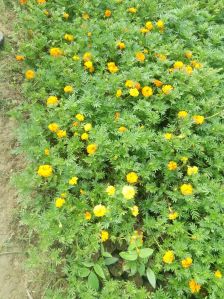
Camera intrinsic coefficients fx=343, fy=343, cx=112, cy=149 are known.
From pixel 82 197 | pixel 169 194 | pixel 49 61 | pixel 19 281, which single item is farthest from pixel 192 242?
pixel 49 61

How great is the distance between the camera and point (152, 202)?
2863mm

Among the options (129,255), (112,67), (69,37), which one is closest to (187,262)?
(129,255)

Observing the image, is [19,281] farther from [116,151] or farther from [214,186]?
[214,186]

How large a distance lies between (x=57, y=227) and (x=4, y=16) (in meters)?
2.73

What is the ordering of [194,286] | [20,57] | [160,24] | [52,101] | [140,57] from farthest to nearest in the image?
[160,24] → [20,57] → [140,57] → [52,101] → [194,286]

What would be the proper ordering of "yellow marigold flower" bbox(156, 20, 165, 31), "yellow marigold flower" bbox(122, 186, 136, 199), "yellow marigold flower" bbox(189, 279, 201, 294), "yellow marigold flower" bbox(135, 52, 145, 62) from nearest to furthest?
1. "yellow marigold flower" bbox(189, 279, 201, 294)
2. "yellow marigold flower" bbox(122, 186, 136, 199)
3. "yellow marigold flower" bbox(135, 52, 145, 62)
4. "yellow marigold flower" bbox(156, 20, 165, 31)

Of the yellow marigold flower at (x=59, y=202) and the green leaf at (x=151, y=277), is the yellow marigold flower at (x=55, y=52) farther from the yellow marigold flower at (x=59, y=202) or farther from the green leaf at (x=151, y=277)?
the green leaf at (x=151, y=277)

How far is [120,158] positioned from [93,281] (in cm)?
98

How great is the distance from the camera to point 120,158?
9.38ft

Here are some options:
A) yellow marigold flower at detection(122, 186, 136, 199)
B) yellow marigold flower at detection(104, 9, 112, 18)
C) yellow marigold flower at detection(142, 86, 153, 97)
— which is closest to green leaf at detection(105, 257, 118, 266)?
yellow marigold flower at detection(122, 186, 136, 199)

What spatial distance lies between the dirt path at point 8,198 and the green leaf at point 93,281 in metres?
0.56

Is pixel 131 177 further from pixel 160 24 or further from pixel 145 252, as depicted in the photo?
pixel 160 24

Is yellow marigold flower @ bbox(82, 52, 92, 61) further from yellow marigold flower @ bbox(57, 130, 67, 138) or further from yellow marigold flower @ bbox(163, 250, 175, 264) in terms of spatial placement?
yellow marigold flower @ bbox(163, 250, 175, 264)

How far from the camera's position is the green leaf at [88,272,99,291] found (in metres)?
2.56
